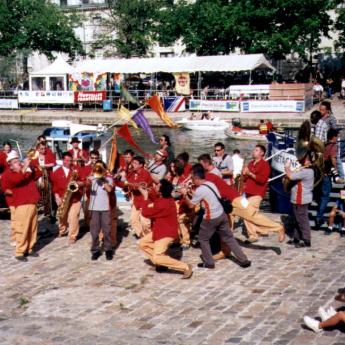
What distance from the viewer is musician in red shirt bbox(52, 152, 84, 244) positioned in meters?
12.8

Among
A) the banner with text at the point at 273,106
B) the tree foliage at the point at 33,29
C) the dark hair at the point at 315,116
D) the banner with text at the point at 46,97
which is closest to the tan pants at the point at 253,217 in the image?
the dark hair at the point at 315,116

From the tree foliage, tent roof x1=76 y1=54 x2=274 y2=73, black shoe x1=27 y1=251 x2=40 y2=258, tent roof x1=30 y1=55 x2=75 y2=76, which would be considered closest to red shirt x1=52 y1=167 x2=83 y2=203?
black shoe x1=27 y1=251 x2=40 y2=258

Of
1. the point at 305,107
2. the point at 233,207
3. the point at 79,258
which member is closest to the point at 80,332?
the point at 79,258

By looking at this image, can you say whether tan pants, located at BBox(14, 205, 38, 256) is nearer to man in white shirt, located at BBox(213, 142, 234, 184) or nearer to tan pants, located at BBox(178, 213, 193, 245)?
tan pants, located at BBox(178, 213, 193, 245)

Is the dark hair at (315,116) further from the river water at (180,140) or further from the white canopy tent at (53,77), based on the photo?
the white canopy tent at (53,77)

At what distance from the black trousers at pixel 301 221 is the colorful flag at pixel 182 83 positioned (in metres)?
33.3

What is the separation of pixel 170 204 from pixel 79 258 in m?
2.48

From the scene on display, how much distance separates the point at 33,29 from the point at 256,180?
5087cm

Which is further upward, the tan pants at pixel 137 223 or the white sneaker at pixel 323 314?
the tan pants at pixel 137 223

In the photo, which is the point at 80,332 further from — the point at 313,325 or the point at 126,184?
the point at 126,184

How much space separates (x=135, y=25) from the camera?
6025cm

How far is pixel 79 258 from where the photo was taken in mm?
11852

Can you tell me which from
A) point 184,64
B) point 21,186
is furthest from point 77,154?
point 184,64

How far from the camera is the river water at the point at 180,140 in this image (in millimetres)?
33000
